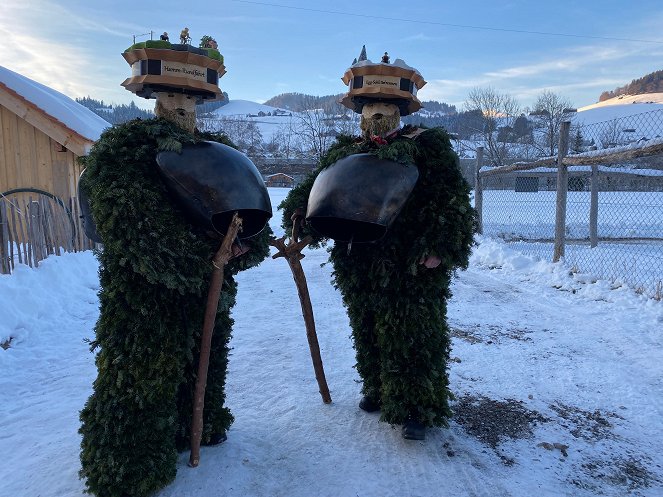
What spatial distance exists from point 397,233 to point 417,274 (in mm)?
287

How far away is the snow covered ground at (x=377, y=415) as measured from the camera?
265cm

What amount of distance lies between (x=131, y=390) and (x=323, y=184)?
1.57m

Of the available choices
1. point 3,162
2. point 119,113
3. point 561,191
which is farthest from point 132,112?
point 561,191

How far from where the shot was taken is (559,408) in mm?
3484

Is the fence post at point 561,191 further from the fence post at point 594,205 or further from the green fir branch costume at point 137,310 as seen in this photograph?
the green fir branch costume at point 137,310

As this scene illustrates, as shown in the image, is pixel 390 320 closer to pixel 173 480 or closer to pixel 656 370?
pixel 173 480

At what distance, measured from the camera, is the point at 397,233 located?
3.06 meters

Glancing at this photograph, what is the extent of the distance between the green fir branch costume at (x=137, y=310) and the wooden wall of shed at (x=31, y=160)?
7714 mm

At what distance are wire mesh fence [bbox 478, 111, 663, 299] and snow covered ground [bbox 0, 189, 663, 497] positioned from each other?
5.95 feet

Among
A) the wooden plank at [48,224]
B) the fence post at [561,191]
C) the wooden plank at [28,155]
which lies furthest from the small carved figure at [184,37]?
the wooden plank at [28,155]

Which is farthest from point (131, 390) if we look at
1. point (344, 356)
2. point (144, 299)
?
point (344, 356)

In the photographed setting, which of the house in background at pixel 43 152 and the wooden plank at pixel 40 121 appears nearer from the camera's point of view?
the house in background at pixel 43 152

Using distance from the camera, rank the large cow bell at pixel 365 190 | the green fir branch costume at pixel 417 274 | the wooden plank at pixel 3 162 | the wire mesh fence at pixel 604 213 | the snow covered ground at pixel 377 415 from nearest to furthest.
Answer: the snow covered ground at pixel 377 415 < the large cow bell at pixel 365 190 < the green fir branch costume at pixel 417 274 < the wire mesh fence at pixel 604 213 < the wooden plank at pixel 3 162

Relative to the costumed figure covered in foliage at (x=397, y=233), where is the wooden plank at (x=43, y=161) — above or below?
above
